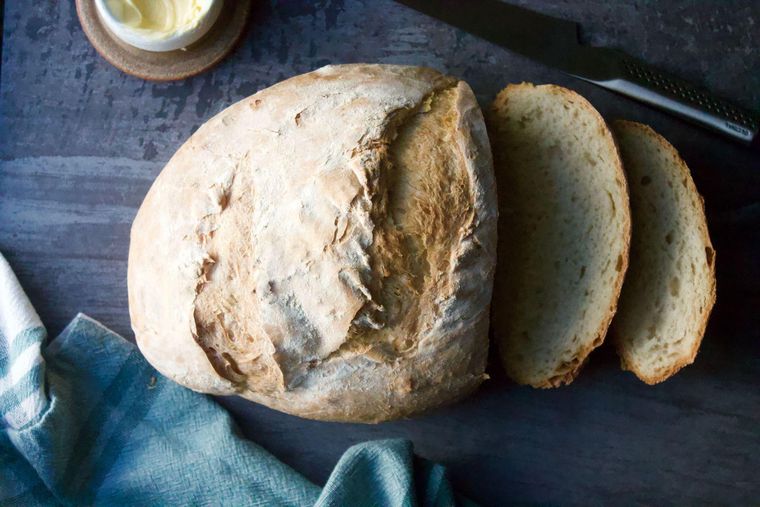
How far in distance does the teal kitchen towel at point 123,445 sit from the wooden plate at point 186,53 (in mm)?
688

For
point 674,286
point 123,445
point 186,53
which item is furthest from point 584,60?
point 123,445

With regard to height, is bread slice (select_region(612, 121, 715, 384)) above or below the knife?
below

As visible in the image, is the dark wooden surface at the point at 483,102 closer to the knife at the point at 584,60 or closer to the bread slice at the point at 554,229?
the knife at the point at 584,60

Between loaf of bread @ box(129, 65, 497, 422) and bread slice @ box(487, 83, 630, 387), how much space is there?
0.85ft

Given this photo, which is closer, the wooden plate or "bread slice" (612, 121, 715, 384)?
"bread slice" (612, 121, 715, 384)

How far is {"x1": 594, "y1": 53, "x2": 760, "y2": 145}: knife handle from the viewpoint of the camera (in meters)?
2.02

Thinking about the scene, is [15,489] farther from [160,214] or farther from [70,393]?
[160,214]

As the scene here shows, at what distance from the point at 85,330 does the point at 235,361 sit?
2.20 feet

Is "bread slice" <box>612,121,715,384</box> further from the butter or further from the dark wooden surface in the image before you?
the butter

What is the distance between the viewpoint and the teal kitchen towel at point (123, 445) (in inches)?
78.4

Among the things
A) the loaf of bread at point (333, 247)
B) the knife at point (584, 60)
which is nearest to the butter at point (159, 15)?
the loaf of bread at point (333, 247)

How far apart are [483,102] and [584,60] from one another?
298 millimetres

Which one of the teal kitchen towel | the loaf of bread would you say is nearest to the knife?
the loaf of bread

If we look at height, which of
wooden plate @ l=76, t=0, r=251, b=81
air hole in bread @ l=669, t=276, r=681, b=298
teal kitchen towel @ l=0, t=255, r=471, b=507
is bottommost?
teal kitchen towel @ l=0, t=255, r=471, b=507
